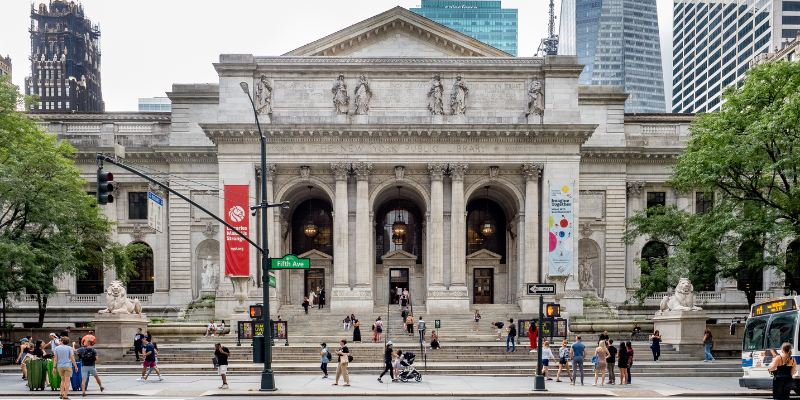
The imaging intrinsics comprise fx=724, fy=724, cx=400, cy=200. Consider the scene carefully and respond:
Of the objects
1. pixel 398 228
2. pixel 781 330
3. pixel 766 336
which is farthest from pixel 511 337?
pixel 398 228

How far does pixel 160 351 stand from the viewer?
35.4 m

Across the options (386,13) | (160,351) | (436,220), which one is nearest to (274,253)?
(436,220)

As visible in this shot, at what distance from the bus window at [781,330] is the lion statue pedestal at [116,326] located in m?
27.4

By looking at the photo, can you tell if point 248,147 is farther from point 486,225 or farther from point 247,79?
point 486,225

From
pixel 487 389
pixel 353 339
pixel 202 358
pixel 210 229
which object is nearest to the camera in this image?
pixel 487 389

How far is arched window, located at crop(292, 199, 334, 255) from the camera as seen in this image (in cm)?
5516

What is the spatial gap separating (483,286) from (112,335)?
2860 cm

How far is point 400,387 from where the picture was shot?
25.5 m

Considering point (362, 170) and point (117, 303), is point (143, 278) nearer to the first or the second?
point (362, 170)

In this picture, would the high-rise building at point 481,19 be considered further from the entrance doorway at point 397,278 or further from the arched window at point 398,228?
the entrance doorway at point 397,278

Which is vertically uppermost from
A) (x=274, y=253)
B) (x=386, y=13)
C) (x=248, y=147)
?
(x=386, y=13)

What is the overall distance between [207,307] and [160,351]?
46.4ft

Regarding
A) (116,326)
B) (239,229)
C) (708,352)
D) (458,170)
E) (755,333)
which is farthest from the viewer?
(458,170)

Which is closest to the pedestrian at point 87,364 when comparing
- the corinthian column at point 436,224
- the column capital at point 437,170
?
the corinthian column at point 436,224
